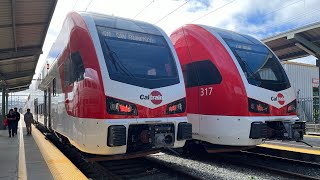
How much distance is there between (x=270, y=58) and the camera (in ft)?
27.1

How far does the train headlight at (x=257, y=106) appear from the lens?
7047 millimetres

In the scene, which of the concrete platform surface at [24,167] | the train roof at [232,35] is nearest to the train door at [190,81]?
the train roof at [232,35]

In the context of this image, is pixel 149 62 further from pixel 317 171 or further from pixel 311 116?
pixel 311 116

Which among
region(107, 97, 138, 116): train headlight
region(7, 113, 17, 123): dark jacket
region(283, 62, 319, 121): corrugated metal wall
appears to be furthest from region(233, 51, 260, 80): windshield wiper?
region(283, 62, 319, 121): corrugated metal wall

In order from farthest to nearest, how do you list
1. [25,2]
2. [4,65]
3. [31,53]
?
1. [4,65]
2. [31,53]
3. [25,2]

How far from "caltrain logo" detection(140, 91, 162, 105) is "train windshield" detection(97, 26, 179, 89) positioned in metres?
0.13

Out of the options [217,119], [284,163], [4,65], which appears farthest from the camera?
[4,65]

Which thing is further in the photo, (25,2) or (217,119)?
(25,2)

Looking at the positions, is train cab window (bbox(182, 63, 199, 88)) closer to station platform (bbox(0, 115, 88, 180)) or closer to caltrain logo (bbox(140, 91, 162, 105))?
caltrain logo (bbox(140, 91, 162, 105))

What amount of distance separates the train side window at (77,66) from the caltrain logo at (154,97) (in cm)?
119

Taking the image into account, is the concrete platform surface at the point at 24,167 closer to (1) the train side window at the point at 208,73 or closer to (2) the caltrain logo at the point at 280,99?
(1) the train side window at the point at 208,73

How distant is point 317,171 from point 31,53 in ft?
38.5

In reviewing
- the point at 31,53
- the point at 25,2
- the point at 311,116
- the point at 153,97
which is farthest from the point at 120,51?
the point at 311,116

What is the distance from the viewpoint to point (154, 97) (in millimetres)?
6086
